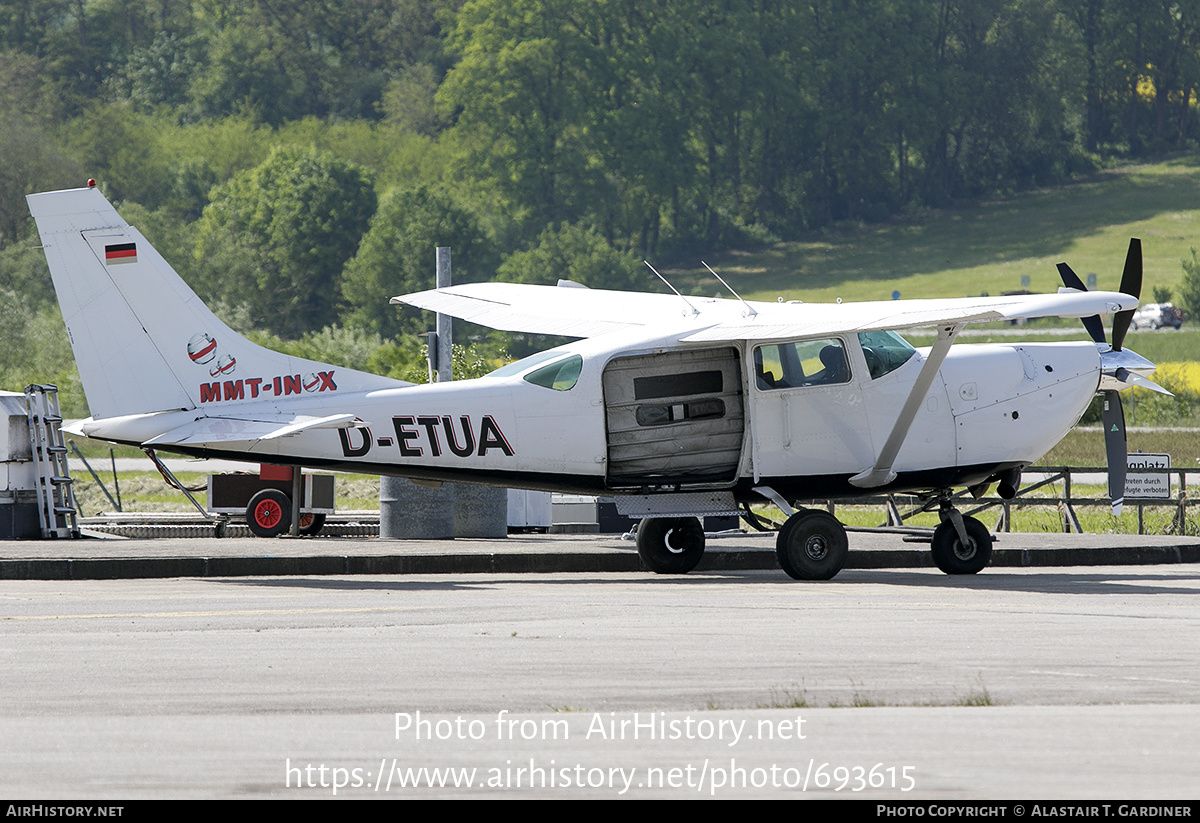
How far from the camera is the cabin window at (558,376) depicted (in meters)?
14.7

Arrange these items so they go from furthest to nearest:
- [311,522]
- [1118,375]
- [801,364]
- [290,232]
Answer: [290,232] → [311,522] → [1118,375] → [801,364]

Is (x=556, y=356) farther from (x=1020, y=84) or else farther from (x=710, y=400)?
(x=1020, y=84)

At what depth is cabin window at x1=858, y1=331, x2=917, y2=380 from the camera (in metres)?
15.0

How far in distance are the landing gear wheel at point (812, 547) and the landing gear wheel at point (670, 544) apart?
128 cm

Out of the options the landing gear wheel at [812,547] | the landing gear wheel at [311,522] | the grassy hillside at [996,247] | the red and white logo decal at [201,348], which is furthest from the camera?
the grassy hillside at [996,247]

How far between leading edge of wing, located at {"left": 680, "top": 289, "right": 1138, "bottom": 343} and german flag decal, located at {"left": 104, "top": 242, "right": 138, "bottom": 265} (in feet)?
17.5

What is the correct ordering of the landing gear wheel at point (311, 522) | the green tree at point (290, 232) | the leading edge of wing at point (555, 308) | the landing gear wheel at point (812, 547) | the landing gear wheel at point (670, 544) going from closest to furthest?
the landing gear wheel at point (812, 547) → the landing gear wheel at point (670, 544) → the leading edge of wing at point (555, 308) → the landing gear wheel at point (311, 522) → the green tree at point (290, 232)

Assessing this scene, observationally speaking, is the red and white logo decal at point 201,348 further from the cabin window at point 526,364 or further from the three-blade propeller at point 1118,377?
the three-blade propeller at point 1118,377

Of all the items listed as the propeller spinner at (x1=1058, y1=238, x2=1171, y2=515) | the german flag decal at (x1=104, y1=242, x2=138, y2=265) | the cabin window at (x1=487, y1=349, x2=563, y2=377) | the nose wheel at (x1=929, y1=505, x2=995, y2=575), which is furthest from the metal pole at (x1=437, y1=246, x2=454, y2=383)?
the propeller spinner at (x1=1058, y1=238, x2=1171, y2=515)

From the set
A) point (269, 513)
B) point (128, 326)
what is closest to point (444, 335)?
point (269, 513)

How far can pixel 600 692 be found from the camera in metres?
7.66

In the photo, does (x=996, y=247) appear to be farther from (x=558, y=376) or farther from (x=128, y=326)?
(x=128, y=326)

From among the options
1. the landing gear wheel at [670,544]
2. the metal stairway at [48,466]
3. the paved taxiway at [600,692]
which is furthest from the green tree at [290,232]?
the paved taxiway at [600,692]

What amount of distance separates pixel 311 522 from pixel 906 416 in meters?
9.18
